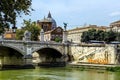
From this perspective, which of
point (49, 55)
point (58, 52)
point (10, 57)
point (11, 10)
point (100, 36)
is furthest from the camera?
point (100, 36)

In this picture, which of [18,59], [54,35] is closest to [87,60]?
[18,59]

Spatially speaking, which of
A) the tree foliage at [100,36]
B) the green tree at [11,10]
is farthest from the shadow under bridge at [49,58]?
the green tree at [11,10]

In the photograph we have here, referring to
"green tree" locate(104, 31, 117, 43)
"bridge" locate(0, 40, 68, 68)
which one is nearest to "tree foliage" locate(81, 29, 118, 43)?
"green tree" locate(104, 31, 117, 43)

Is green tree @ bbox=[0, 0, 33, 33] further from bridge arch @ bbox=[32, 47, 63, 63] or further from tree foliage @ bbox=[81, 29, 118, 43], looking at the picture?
tree foliage @ bbox=[81, 29, 118, 43]

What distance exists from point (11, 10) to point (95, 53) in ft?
114

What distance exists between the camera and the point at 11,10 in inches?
359

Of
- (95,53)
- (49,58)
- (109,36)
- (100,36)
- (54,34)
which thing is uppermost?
(54,34)

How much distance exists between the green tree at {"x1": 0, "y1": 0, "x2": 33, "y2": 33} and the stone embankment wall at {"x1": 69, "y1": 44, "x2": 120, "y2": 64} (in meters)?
32.1

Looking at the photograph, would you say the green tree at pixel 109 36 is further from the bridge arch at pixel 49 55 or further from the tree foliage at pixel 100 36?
the bridge arch at pixel 49 55

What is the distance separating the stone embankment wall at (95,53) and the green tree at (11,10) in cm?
3212

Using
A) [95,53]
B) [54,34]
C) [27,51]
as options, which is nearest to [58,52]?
[95,53]

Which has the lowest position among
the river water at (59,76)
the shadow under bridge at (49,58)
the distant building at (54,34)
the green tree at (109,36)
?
the river water at (59,76)

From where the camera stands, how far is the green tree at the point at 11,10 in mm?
8977

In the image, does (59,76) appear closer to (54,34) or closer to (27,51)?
(27,51)
